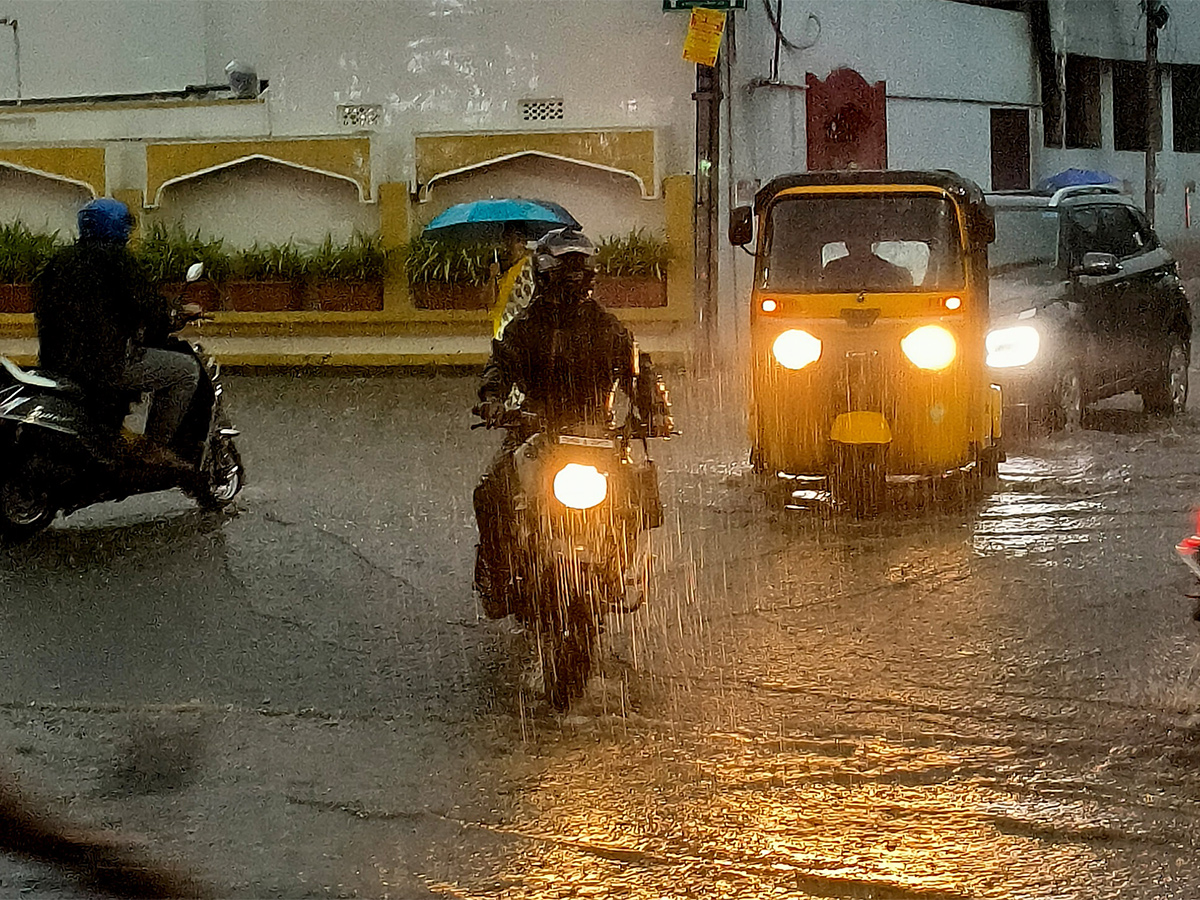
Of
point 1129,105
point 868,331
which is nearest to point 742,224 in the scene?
point 868,331

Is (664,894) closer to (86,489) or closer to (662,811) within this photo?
(662,811)

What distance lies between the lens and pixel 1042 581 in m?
7.95

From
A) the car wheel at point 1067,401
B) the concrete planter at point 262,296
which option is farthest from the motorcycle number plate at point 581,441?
the concrete planter at point 262,296

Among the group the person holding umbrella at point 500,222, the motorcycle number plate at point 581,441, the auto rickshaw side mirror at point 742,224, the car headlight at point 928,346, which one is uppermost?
the person holding umbrella at point 500,222

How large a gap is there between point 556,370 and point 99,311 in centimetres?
385

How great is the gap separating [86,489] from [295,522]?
3.73 feet

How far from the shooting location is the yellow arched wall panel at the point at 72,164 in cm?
2041

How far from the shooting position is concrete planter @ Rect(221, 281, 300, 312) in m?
19.6

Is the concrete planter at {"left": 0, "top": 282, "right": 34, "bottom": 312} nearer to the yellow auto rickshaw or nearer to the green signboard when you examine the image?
the green signboard

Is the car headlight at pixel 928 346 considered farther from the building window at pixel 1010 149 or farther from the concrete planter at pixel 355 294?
the building window at pixel 1010 149

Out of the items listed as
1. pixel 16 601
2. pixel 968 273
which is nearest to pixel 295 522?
pixel 16 601

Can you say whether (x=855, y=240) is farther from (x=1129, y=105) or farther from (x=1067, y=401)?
(x=1129, y=105)

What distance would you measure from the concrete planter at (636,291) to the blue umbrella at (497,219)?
1424 millimetres

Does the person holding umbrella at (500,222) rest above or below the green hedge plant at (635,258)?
above
